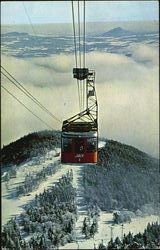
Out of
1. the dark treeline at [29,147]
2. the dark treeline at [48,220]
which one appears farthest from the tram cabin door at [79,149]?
the dark treeline at [48,220]

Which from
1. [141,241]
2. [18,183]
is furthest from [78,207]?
[18,183]

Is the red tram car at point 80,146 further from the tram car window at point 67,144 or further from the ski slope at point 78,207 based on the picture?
the ski slope at point 78,207

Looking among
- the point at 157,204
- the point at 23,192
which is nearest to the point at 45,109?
the point at 23,192

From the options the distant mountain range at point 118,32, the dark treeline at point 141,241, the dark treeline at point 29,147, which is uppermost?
the distant mountain range at point 118,32

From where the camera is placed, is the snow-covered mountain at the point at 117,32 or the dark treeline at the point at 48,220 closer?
the snow-covered mountain at the point at 117,32

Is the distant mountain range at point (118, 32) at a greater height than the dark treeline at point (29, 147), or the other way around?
the distant mountain range at point (118, 32)

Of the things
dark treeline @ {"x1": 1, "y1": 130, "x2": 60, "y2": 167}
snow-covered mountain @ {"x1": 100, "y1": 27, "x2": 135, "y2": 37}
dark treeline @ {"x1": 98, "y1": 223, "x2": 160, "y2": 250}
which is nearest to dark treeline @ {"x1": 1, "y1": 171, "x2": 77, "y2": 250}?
dark treeline @ {"x1": 1, "y1": 130, "x2": 60, "y2": 167}

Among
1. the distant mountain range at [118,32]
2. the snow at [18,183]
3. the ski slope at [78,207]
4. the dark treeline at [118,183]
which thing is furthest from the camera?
the dark treeline at [118,183]
